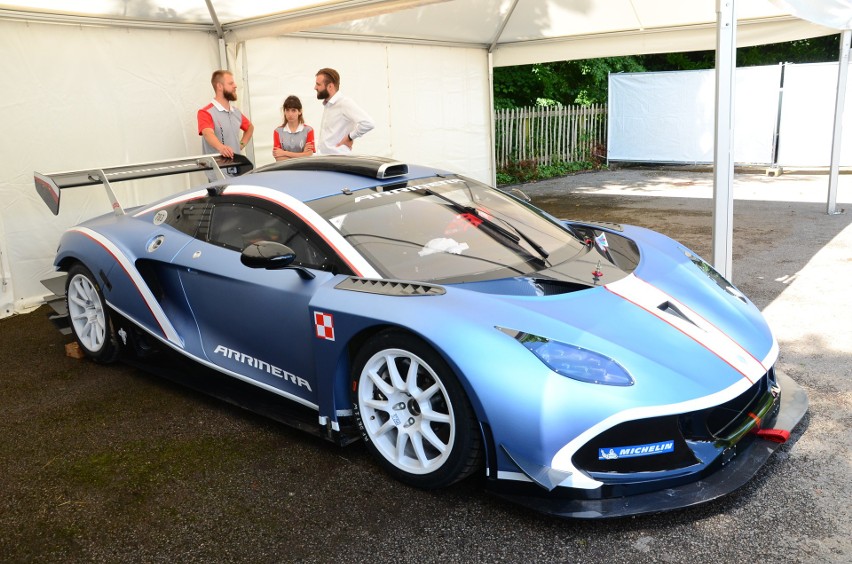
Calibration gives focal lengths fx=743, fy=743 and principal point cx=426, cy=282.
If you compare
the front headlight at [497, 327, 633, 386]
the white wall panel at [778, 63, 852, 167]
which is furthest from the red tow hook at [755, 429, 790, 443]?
the white wall panel at [778, 63, 852, 167]

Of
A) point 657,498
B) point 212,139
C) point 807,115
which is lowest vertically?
point 657,498

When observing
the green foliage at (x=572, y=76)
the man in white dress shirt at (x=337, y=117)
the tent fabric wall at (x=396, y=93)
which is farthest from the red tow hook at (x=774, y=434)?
the green foliage at (x=572, y=76)

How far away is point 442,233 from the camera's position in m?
3.49

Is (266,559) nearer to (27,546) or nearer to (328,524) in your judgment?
(328,524)

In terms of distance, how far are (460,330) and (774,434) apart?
1.37 metres

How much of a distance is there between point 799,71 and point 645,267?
12.8 m

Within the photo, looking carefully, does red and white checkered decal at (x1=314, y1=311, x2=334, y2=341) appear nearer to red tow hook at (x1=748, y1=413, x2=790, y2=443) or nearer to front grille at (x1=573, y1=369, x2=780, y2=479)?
front grille at (x1=573, y1=369, x2=780, y2=479)

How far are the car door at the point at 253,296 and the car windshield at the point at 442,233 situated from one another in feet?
0.75

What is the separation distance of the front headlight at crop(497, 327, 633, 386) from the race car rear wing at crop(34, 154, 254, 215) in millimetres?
3051

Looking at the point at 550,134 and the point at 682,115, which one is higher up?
the point at 682,115

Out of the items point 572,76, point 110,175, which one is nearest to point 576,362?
point 110,175

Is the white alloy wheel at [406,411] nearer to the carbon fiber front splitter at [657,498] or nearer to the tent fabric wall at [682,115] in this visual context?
the carbon fiber front splitter at [657,498]

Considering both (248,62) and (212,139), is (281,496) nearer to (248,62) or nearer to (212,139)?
(212,139)

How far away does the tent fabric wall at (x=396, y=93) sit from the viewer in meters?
8.02
